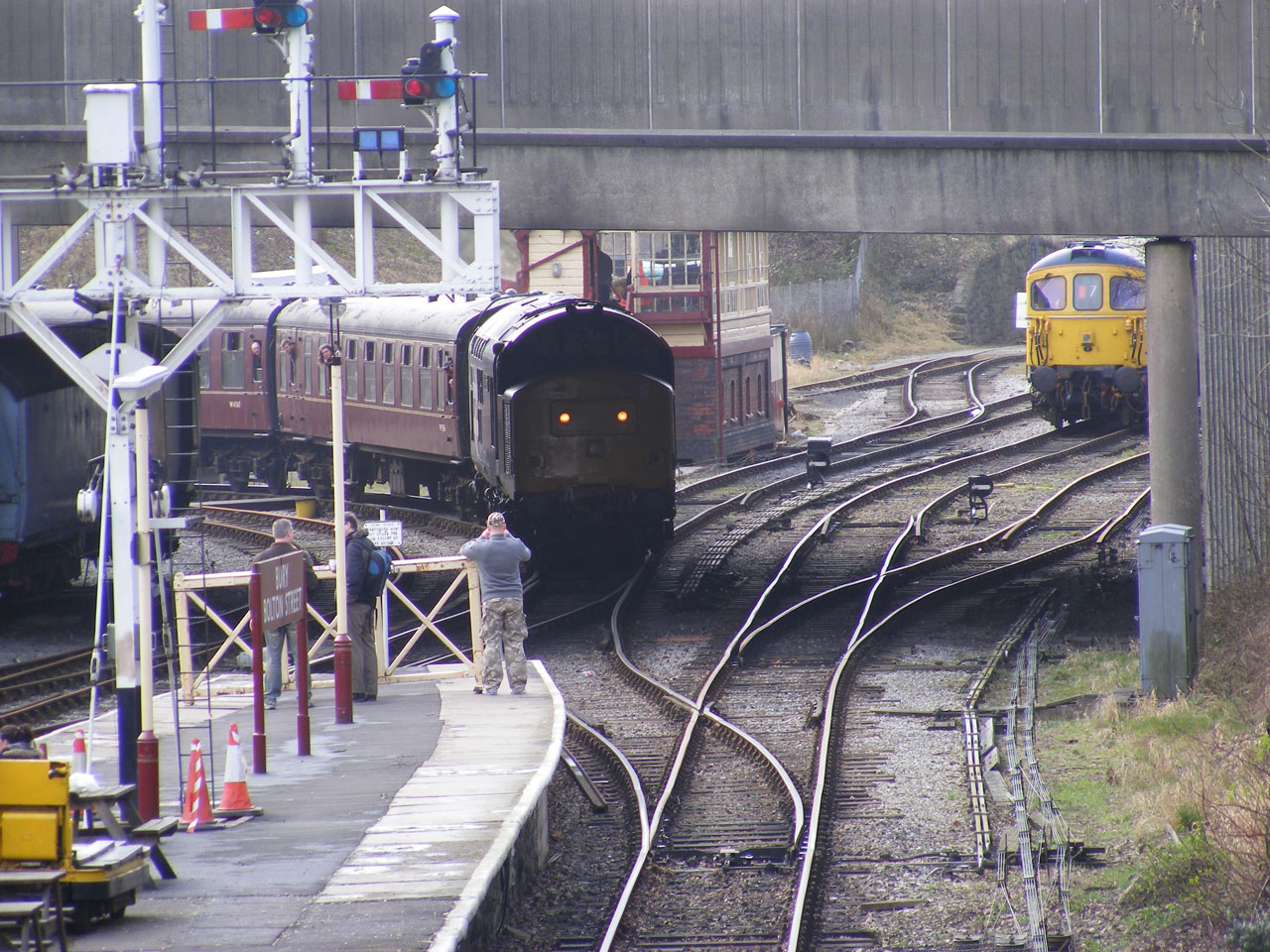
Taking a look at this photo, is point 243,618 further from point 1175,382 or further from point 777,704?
point 1175,382

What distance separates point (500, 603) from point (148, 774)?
4.43 metres

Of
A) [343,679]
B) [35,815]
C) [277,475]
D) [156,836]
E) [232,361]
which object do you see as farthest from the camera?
[232,361]

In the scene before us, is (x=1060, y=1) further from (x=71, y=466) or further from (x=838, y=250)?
(x=838, y=250)

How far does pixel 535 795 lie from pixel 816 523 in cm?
1490

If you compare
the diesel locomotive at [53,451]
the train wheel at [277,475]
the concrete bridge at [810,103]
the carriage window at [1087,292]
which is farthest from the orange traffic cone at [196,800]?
the carriage window at [1087,292]

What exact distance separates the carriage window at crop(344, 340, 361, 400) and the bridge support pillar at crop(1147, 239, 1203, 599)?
45.3 feet

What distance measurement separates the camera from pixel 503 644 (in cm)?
1435

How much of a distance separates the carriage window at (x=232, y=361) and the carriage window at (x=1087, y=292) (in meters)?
16.1

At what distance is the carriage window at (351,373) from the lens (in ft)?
91.5

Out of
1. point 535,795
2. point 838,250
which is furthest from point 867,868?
point 838,250

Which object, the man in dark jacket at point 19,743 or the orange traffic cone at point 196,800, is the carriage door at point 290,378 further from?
the man in dark jacket at point 19,743

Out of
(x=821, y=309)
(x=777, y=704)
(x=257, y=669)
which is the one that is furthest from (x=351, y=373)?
(x=821, y=309)

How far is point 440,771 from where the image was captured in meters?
11.7

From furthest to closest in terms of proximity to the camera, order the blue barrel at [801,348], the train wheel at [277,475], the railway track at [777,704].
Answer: the blue barrel at [801,348] → the train wheel at [277,475] → the railway track at [777,704]
